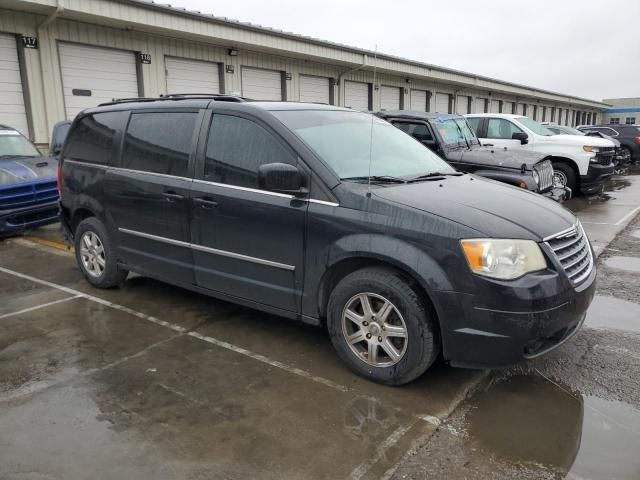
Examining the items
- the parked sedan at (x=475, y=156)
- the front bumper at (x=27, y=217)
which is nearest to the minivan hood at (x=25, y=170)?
the front bumper at (x=27, y=217)

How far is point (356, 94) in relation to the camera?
20.5m

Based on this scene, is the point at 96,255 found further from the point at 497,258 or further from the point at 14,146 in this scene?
the point at 14,146

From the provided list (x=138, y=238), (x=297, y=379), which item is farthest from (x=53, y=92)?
(x=297, y=379)

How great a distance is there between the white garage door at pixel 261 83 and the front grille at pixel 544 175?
9.77m

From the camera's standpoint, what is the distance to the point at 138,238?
4750 millimetres

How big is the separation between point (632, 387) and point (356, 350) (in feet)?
6.11

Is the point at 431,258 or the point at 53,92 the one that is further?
the point at 53,92

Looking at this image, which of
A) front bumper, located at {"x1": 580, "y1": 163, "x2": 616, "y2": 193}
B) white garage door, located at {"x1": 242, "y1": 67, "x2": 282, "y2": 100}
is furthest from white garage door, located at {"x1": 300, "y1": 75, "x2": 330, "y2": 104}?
front bumper, located at {"x1": 580, "y1": 163, "x2": 616, "y2": 193}

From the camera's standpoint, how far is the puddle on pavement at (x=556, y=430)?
2.66 metres

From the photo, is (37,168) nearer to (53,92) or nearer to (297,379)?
(53,92)

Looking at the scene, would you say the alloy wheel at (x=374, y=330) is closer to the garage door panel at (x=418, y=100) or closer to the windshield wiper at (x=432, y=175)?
the windshield wiper at (x=432, y=175)

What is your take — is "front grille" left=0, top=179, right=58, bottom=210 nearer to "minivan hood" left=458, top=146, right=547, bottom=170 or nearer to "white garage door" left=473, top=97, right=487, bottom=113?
"minivan hood" left=458, top=146, right=547, bottom=170

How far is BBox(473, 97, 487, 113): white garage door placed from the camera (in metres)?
30.5

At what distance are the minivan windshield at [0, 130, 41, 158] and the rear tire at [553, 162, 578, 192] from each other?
10834 millimetres
